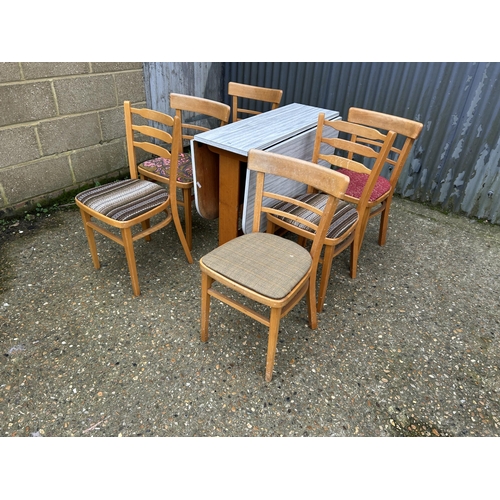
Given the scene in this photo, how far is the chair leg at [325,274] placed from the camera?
2.21m

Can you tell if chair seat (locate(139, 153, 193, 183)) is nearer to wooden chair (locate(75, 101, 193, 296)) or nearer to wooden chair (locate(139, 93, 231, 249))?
wooden chair (locate(139, 93, 231, 249))

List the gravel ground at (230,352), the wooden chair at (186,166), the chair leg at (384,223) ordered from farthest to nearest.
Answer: the chair leg at (384,223) < the wooden chair at (186,166) < the gravel ground at (230,352)

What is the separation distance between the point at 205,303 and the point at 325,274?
2.55 feet

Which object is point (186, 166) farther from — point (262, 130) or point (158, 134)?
point (262, 130)

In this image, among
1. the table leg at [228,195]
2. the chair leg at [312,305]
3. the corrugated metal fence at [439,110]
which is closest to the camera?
the chair leg at [312,305]

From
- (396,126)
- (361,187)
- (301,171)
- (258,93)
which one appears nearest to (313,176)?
(301,171)

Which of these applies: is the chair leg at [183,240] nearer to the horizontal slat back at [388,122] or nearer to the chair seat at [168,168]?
the chair seat at [168,168]

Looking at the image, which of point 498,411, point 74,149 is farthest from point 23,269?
point 498,411

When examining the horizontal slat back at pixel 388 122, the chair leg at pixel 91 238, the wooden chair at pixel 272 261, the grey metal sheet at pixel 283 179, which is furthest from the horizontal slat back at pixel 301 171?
the chair leg at pixel 91 238

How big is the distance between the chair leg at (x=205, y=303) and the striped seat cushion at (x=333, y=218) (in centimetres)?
66

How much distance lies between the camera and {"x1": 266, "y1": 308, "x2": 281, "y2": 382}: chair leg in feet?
5.59

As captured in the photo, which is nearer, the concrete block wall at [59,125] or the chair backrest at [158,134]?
the chair backrest at [158,134]

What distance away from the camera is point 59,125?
3133 mm

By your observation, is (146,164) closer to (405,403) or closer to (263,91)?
(263,91)
